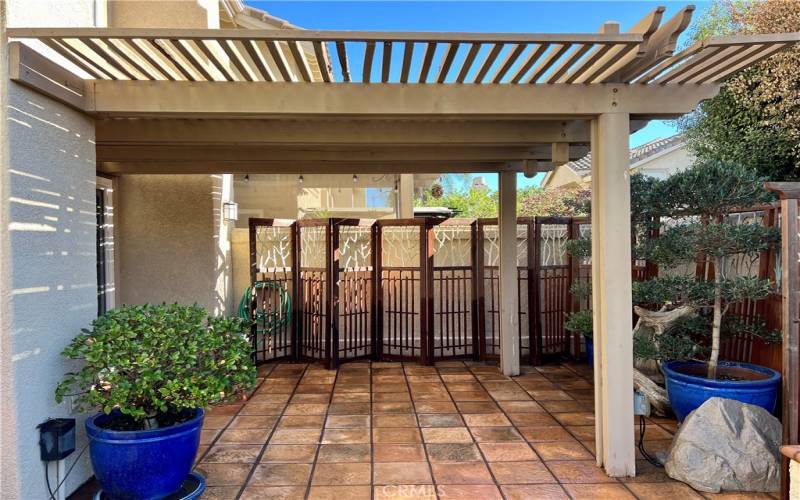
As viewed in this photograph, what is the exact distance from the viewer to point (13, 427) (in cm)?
261

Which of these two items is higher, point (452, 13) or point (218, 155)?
point (452, 13)

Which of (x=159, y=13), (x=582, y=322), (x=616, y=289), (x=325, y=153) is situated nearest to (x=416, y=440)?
(x=616, y=289)

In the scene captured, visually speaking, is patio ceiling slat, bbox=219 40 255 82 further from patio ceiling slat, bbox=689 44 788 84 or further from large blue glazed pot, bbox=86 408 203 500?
patio ceiling slat, bbox=689 44 788 84

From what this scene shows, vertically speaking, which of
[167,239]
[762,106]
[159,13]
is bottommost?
[167,239]

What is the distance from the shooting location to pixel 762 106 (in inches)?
274

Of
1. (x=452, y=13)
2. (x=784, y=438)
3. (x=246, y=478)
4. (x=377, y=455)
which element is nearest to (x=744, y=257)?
(x=784, y=438)

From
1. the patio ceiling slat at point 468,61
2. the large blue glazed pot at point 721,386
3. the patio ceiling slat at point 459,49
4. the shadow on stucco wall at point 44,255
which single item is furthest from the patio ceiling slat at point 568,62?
the shadow on stucco wall at point 44,255

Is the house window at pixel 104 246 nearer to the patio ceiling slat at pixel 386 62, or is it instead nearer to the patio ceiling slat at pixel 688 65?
the patio ceiling slat at pixel 386 62

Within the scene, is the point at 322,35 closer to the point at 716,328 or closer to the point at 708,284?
the point at 708,284

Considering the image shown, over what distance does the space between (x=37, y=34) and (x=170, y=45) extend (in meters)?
0.63

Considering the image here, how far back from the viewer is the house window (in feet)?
16.7

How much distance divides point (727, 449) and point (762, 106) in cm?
569

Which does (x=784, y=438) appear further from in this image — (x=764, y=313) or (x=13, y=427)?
(x=13, y=427)

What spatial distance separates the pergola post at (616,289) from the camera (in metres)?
3.44
